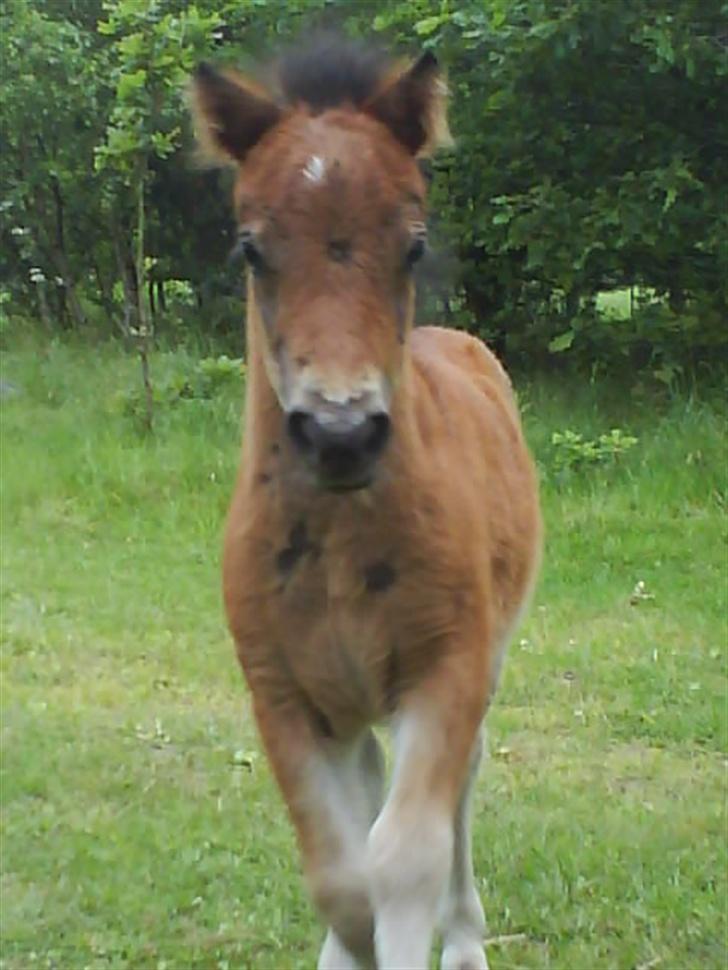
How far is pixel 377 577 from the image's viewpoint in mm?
3416

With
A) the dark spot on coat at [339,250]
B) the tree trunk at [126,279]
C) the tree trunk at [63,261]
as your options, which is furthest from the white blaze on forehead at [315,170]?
the tree trunk at [63,261]

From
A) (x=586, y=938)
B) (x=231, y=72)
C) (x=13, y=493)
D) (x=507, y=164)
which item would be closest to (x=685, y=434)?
(x=507, y=164)

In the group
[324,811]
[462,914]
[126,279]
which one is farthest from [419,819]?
[126,279]

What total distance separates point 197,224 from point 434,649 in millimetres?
10561

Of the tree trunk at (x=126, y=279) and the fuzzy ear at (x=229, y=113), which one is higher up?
the fuzzy ear at (x=229, y=113)

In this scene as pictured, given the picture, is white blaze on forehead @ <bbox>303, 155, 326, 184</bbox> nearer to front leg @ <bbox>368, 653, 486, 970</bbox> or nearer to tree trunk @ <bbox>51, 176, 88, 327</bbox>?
front leg @ <bbox>368, 653, 486, 970</bbox>

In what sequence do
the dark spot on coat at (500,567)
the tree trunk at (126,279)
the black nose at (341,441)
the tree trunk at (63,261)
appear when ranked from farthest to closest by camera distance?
the tree trunk at (63,261), the tree trunk at (126,279), the dark spot on coat at (500,567), the black nose at (341,441)

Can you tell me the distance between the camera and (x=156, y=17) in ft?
31.9

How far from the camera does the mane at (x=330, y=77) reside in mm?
3498

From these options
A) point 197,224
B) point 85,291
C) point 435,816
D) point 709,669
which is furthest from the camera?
point 85,291

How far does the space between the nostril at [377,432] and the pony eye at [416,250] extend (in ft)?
1.44

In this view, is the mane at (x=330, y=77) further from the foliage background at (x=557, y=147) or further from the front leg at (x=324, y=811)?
the foliage background at (x=557, y=147)

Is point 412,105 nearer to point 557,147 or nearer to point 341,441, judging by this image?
point 341,441

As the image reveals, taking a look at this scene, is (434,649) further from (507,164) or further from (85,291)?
(85,291)
